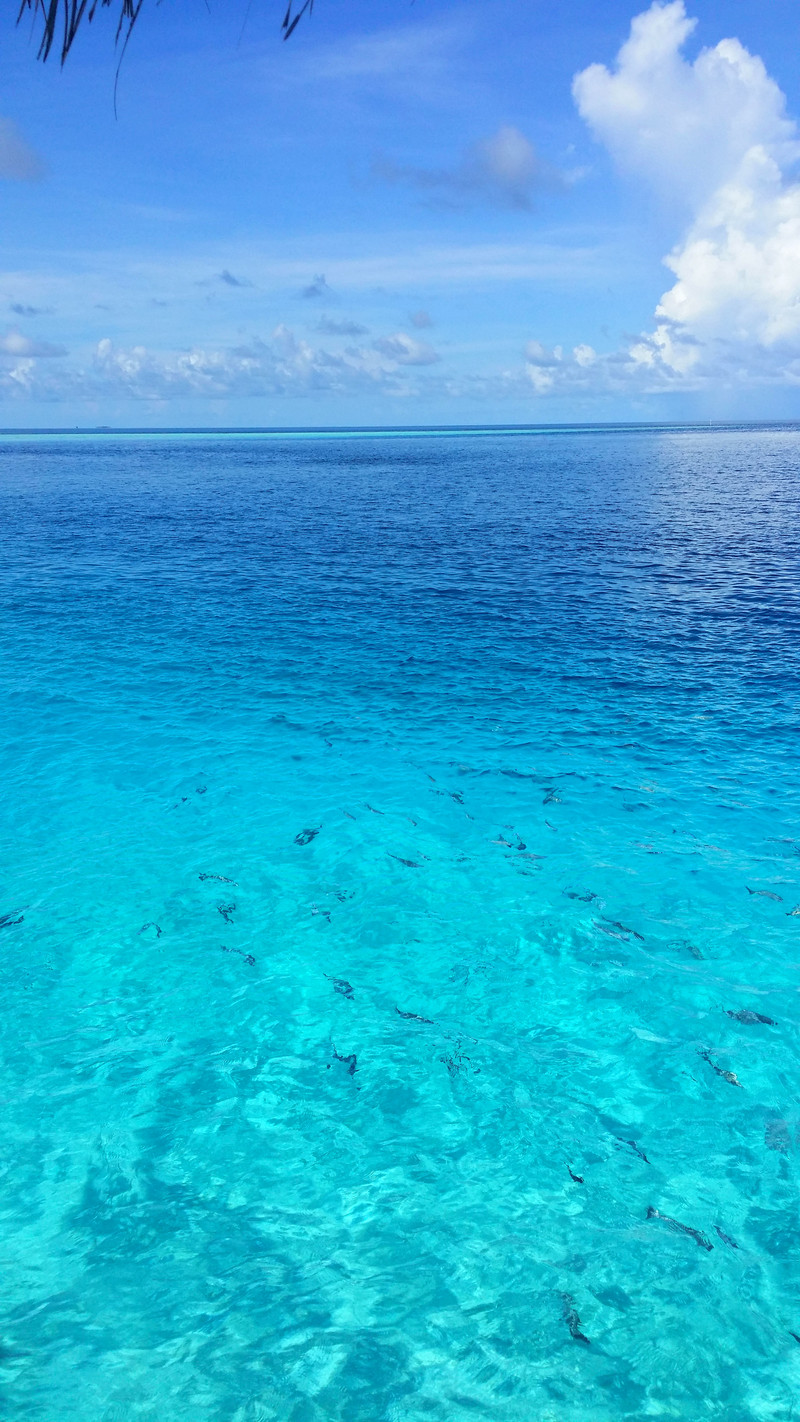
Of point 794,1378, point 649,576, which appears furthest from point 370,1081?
point 649,576

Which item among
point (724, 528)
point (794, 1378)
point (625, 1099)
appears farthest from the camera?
point (724, 528)

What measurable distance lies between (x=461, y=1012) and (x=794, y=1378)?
7.89 meters

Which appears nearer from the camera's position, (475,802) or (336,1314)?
(336,1314)

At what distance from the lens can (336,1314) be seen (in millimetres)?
11133

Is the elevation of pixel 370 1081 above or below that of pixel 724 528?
below

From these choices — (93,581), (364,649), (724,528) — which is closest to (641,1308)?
(364,649)

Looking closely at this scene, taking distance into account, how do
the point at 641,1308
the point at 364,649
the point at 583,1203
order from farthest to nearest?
the point at 364,649 < the point at 583,1203 < the point at 641,1308

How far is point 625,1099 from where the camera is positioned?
14.6 metres

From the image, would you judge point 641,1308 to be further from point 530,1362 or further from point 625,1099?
point 625,1099

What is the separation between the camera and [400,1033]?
16.2m

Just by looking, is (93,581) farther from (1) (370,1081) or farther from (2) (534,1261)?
(2) (534,1261)

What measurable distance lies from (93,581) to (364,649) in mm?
26458

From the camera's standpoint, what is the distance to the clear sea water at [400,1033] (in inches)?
423

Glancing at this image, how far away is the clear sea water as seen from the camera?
1075 centimetres
